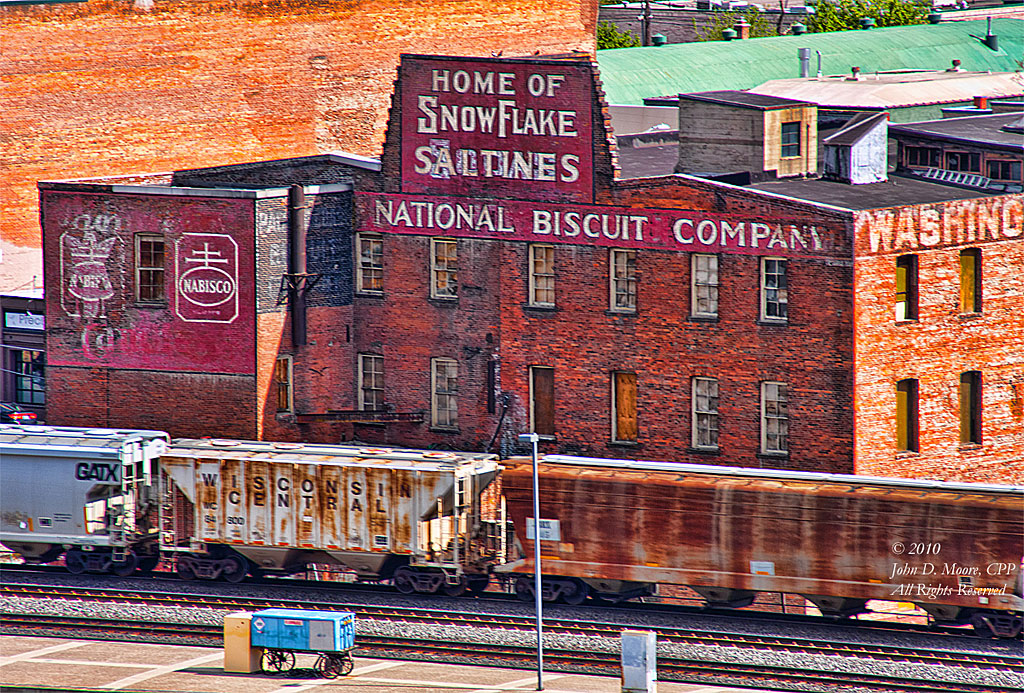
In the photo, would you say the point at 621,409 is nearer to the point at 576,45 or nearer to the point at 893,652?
the point at 893,652

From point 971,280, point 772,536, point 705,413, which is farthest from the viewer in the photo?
point 705,413

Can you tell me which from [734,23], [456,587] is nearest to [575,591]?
[456,587]

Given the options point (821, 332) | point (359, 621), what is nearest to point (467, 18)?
point (821, 332)

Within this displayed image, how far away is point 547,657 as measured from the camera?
41.7 meters

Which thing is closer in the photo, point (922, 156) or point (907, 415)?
point (907, 415)

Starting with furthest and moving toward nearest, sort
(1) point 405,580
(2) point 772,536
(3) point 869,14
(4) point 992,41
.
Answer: (3) point 869,14 → (4) point 992,41 → (1) point 405,580 → (2) point 772,536

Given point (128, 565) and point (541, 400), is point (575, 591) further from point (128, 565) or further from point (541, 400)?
point (128, 565)

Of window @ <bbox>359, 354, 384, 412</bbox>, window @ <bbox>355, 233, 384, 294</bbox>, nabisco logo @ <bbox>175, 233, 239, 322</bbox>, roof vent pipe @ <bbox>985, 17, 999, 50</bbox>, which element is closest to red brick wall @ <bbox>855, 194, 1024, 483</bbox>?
window @ <bbox>355, 233, 384, 294</bbox>

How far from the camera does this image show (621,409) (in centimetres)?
5238

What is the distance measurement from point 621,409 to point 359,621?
11426mm

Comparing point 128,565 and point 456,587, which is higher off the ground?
point 128,565

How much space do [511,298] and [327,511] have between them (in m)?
9.46

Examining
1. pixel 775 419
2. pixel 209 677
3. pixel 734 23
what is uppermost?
pixel 734 23

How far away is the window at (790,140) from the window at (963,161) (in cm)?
643
